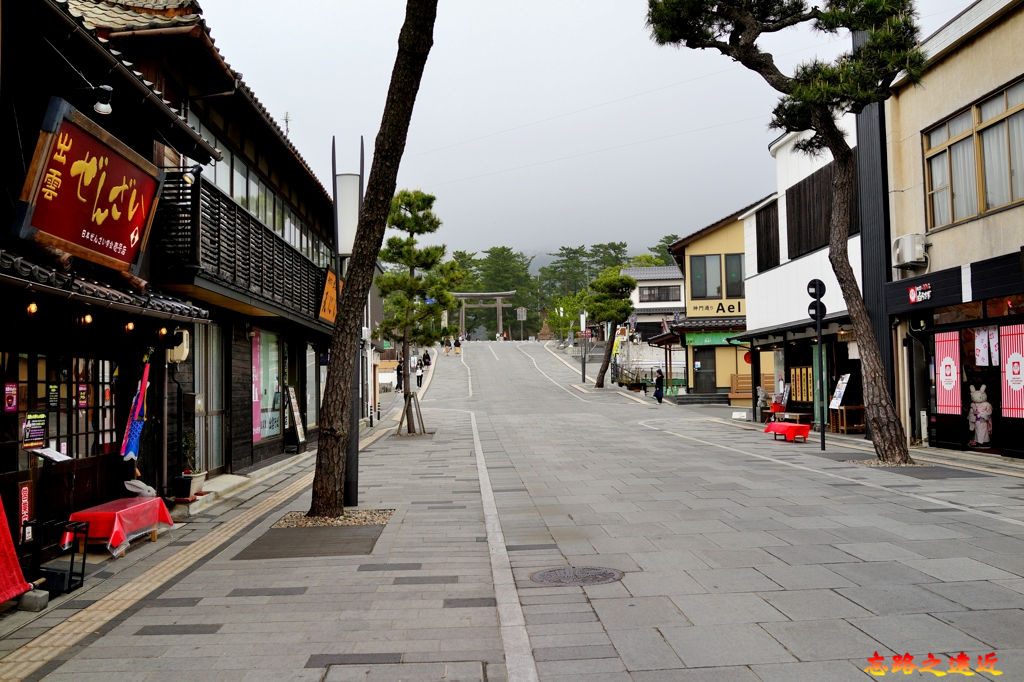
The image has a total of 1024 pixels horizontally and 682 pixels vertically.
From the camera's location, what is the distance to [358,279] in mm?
10172

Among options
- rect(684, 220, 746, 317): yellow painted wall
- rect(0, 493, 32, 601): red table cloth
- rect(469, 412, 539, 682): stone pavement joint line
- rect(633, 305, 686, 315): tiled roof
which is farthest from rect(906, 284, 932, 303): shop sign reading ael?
rect(633, 305, 686, 315): tiled roof

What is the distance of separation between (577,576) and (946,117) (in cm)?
1519

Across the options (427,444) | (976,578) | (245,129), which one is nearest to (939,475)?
(976,578)

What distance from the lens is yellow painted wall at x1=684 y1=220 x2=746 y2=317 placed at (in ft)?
150

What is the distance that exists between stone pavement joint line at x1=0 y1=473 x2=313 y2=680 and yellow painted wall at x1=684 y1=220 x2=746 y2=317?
38.7m

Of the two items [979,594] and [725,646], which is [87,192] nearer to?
[725,646]

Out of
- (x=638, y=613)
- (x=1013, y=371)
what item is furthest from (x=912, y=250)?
(x=638, y=613)

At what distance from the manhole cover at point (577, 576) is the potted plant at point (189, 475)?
6.25 m

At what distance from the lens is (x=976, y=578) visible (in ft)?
21.7

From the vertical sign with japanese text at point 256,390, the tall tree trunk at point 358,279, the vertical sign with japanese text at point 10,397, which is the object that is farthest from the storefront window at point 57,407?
the vertical sign with japanese text at point 256,390

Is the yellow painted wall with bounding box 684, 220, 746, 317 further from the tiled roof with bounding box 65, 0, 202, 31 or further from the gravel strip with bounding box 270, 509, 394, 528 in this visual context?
the tiled roof with bounding box 65, 0, 202, 31

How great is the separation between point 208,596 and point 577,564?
3.42 m

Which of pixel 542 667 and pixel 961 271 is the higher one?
pixel 961 271

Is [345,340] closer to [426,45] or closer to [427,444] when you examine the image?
[426,45]
